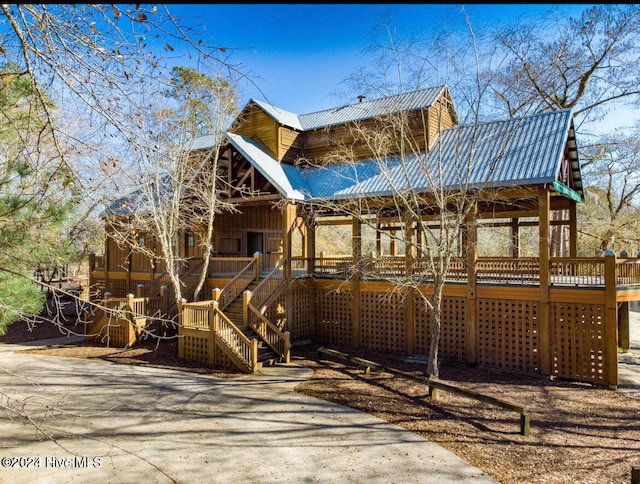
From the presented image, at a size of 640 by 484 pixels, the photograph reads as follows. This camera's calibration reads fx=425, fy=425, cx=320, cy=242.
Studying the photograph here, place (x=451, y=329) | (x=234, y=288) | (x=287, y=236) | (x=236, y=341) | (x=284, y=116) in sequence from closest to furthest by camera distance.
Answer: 1. (x=236, y=341)
2. (x=451, y=329)
3. (x=287, y=236)
4. (x=234, y=288)
5. (x=284, y=116)

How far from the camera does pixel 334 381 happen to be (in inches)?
438

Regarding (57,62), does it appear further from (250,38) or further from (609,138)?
(609,138)

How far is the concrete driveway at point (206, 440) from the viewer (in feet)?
21.0

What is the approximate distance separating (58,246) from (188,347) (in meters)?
7.40

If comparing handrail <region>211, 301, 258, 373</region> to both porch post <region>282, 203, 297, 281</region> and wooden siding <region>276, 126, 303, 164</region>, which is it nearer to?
porch post <region>282, 203, 297, 281</region>

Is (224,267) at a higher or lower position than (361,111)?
lower

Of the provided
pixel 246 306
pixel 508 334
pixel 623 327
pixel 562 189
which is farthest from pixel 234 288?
pixel 623 327

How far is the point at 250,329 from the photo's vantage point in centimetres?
1370

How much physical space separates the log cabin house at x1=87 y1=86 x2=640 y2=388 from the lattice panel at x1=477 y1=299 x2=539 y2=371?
0.03m

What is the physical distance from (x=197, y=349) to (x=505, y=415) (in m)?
8.89

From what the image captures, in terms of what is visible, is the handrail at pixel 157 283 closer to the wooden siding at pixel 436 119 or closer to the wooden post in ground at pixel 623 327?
the wooden siding at pixel 436 119

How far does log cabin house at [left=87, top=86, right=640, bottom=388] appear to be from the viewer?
37.6ft

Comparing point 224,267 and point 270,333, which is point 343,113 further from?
point 270,333

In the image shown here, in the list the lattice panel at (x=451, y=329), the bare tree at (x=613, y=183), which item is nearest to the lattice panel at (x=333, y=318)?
the lattice panel at (x=451, y=329)
